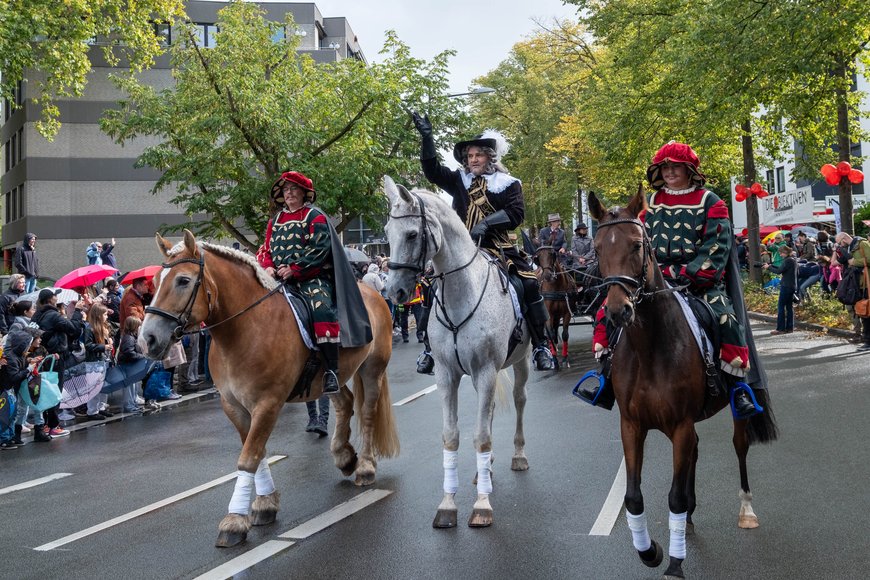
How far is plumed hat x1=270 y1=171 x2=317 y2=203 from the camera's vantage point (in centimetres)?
721

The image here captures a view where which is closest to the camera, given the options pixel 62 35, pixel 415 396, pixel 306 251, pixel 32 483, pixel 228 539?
pixel 228 539

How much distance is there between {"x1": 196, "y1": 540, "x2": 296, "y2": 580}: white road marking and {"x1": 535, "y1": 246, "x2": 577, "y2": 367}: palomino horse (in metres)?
10.3

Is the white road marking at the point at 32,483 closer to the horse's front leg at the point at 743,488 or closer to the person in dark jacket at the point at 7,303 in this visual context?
the person in dark jacket at the point at 7,303

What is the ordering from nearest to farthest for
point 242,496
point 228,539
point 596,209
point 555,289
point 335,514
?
1. point 596,209
2. point 228,539
3. point 242,496
4. point 335,514
5. point 555,289

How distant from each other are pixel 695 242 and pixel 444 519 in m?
2.68

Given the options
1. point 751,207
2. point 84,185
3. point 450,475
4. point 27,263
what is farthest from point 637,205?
point 84,185

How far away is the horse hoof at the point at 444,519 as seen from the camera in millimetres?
6094

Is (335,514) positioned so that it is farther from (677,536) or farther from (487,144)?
(487,144)

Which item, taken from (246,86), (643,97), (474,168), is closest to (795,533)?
(474,168)

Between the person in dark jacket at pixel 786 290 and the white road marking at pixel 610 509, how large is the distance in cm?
1343

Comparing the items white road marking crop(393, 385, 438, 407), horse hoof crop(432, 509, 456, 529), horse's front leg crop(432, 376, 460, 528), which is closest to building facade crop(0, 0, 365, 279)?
white road marking crop(393, 385, 438, 407)

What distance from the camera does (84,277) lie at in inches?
583

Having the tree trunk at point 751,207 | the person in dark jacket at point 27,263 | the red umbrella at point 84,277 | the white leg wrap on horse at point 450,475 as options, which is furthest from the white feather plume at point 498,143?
the tree trunk at point 751,207

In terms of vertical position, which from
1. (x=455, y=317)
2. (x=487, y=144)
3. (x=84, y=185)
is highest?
(x=84, y=185)
